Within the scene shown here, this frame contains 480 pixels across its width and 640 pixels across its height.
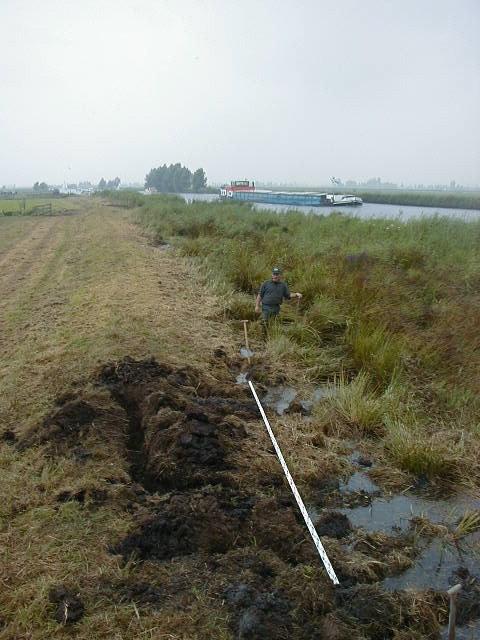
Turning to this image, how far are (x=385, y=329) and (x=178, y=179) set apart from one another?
79925 millimetres

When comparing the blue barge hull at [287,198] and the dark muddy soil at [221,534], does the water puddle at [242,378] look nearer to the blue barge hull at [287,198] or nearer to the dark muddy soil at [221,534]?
the dark muddy soil at [221,534]

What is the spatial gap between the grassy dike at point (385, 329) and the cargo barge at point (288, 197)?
19.7m

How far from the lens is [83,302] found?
355 inches

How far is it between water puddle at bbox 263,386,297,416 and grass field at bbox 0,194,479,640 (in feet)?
0.52

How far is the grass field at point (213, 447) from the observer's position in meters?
2.77

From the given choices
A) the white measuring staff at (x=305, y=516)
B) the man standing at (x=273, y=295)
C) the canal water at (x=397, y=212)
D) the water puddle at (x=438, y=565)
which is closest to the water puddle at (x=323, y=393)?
the white measuring staff at (x=305, y=516)

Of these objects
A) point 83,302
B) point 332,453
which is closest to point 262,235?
point 83,302

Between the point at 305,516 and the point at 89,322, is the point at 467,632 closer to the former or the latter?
the point at 305,516

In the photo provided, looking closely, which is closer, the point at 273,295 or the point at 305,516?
the point at 305,516

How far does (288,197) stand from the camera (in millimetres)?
41125

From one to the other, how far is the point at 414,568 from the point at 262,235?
1305cm

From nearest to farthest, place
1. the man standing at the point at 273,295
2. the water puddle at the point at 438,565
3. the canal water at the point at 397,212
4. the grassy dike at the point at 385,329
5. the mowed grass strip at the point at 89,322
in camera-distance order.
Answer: the water puddle at the point at 438,565
the grassy dike at the point at 385,329
the mowed grass strip at the point at 89,322
the man standing at the point at 273,295
the canal water at the point at 397,212

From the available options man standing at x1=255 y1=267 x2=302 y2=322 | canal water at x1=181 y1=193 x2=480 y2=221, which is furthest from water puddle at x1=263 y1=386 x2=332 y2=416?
canal water at x1=181 y1=193 x2=480 y2=221

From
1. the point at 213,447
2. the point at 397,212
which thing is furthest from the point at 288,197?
the point at 213,447
